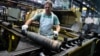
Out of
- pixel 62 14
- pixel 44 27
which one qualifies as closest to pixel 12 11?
pixel 62 14

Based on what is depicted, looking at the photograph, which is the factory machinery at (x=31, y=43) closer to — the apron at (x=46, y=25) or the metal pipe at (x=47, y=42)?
the metal pipe at (x=47, y=42)

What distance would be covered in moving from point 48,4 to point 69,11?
306 centimetres

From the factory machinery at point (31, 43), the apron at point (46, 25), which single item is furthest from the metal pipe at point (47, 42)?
the apron at point (46, 25)

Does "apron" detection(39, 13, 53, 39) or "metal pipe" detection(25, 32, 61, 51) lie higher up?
"apron" detection(39, 13, 53, 39)

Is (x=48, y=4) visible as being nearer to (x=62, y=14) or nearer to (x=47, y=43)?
(x=47, y=43)

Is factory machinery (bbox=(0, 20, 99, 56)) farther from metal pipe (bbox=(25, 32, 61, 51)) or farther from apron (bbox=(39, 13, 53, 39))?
apron (bbox=(39, 13, 53, 39))

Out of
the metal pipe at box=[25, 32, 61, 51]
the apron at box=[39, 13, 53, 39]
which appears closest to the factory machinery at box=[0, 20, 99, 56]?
the metal pipe at box=[25, 32, 61, 51]

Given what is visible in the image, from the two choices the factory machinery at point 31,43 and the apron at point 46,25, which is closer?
the factory machinery at point 31,43

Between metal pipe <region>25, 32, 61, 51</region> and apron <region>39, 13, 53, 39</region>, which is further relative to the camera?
apron <region>39, 13, 53, 39</region>

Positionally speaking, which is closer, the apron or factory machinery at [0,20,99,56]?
factory machinery at [0,20,99,56]

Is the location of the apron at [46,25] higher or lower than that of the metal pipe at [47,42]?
higher

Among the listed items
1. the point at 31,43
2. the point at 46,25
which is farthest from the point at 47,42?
the point at 46,25

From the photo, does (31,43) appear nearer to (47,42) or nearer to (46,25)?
(46,25)

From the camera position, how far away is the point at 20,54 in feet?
6.13
